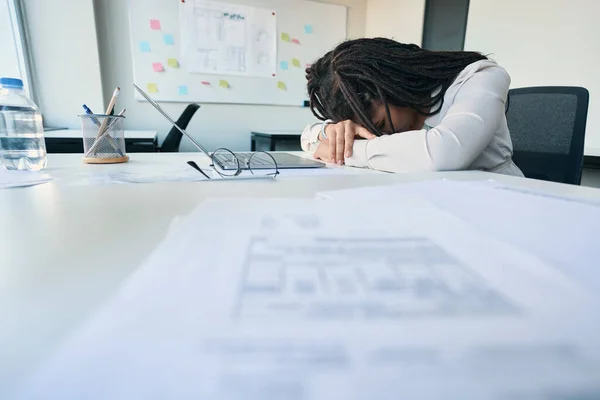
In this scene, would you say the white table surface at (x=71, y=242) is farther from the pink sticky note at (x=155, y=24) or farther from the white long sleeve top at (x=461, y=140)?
the pink sticky note at (x=155, y=24)

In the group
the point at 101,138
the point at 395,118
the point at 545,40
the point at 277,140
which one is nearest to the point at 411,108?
the point at 395,118

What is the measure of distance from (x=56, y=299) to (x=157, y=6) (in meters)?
3.07

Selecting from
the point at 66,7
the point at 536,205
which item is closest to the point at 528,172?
the point at 536,205

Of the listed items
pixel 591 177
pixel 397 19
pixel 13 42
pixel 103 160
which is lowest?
pixel 591 177

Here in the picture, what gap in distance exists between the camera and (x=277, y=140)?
8.57 ft

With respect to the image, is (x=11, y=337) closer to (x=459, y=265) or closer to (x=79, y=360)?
(x=79, y=360)

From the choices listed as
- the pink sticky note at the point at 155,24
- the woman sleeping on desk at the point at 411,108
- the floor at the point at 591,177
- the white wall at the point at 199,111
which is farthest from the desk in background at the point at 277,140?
the floor at the point at 591,177

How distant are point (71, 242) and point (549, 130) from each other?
1156 mm

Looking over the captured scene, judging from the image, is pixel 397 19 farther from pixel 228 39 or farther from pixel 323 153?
pixel 323 153

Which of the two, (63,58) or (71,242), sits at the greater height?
(63,58)

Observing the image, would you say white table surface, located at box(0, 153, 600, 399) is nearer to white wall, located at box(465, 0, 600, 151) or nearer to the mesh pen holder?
the mesh pen holder

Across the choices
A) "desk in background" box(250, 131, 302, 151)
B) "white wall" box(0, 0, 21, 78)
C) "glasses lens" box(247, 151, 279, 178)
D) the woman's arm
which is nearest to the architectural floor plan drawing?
"glasses lens" box(247, 151, 279, 178)

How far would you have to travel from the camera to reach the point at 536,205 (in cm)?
37

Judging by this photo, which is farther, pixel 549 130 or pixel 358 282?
pixel 549 130
